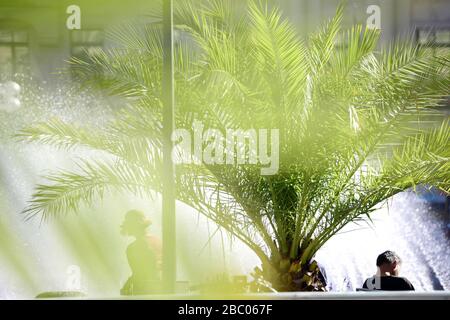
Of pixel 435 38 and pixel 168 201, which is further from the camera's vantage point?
pixel 435 38

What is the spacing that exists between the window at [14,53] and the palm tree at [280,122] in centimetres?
358

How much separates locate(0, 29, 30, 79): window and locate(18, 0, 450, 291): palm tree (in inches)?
141

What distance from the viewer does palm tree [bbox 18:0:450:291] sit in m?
5.20

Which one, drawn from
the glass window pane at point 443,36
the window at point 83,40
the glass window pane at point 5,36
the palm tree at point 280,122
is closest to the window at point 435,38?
the glass window pane at point 443,36

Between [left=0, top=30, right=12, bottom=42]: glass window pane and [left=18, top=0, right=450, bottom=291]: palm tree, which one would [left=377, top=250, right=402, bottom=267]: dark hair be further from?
[left=0, top=30, right=12, bottom=42]: glass window pane

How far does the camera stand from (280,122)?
525cm

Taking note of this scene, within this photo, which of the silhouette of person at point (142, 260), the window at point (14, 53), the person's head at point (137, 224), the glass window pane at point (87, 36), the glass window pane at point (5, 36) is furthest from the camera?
the glass window pane at point (5, 36)

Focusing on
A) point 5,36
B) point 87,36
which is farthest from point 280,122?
point 5,36

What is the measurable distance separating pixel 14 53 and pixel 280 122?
5.15 metres

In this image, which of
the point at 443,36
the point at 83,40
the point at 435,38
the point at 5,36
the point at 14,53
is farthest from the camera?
the point at 5,36

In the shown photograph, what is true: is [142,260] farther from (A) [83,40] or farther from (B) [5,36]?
(B) [5,36]

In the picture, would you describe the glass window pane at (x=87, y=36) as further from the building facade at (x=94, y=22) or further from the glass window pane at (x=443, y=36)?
the glass window pane at (x=443, y=36)

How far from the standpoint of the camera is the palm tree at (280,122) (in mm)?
5195

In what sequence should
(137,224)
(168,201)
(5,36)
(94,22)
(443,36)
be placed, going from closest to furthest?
(168,201) < (137,224) < (443,36) < (94,22) < (5,36)
